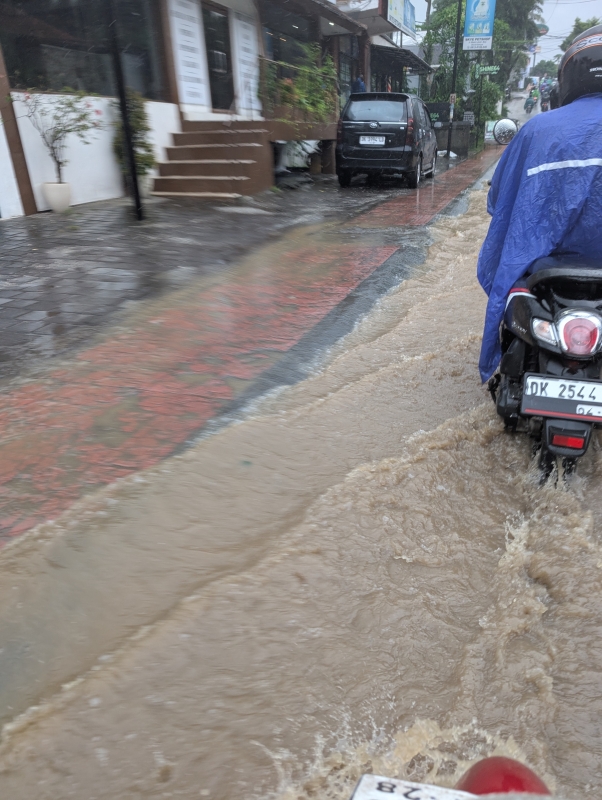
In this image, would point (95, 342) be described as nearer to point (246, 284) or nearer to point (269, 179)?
point (246, 284)

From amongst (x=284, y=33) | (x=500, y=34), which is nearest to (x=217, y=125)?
(x=284, y=33)

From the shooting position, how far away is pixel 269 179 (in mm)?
11469

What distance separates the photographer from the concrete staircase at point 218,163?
10531 mm

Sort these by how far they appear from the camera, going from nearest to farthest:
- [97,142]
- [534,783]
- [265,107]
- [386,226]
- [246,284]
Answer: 1. [534,783]
2. [246,284]
3. [386,226]
4. [97,142]
5. [265,107]

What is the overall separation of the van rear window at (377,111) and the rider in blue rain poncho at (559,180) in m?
10.1

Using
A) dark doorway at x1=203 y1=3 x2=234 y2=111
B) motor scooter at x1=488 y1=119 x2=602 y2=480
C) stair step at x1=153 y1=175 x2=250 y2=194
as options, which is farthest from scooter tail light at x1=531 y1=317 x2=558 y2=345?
dark doorway at x1=203 y1=3 x2=234 y2=111

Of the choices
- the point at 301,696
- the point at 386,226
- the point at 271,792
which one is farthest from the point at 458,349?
the point at 386,226

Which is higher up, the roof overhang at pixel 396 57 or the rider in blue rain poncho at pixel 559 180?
the roof overhang at pixel 396 57

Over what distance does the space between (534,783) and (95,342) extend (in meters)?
4.08

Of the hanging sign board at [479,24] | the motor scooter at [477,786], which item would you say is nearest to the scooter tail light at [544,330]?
the motor scooter at [477,786]

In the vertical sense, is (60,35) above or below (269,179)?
above

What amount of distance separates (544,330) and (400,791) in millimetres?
2081

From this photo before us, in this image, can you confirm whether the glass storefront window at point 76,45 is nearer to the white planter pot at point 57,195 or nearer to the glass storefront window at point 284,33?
the white planter pot at point 57,195

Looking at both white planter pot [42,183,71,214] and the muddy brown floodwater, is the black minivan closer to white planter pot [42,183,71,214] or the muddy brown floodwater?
white planter pot [42,183,71,214]
